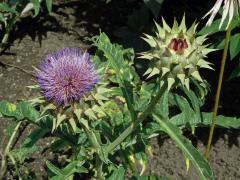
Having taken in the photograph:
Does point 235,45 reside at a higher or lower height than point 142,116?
higher

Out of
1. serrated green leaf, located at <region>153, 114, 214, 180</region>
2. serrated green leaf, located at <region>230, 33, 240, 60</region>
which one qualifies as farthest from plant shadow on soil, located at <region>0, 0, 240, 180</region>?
serrated green leaf, located at <region>153, 114, 214, 180</region>

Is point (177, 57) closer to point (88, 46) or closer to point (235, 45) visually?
point (235, 45)

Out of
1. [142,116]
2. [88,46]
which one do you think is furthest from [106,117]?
[88,46]

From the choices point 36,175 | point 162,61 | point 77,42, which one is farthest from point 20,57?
point 162,61

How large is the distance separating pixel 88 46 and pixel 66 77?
1399mm

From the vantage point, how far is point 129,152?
7.25ft

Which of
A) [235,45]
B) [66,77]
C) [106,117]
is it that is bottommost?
[106,117]

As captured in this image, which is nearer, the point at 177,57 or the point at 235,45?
the point at 177,57

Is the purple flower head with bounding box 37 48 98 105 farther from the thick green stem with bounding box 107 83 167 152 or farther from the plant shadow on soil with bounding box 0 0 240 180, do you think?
the plant shadow on soil with bounding box 0 0 240 180

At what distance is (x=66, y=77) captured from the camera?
1.76 metres

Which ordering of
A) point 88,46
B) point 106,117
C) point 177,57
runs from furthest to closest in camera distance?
point 88,46, point 106,117, point 177,57

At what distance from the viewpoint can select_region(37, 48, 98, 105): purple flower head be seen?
1.74m

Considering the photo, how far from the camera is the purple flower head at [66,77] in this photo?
1.74 meters

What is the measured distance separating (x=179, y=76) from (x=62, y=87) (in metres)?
0.38
